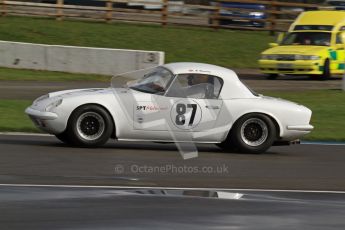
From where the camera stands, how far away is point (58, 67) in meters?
24.5

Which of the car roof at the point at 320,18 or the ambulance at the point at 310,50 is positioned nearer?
the ambulance at the point at 310,50

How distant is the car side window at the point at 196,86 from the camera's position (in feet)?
37.8

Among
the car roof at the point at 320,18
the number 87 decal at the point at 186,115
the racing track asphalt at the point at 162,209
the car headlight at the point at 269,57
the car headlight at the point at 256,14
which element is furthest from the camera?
the car headlight at the point at 256,14

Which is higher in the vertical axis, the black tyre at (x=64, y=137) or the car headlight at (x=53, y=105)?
the car headlight at (x=53, y=105)

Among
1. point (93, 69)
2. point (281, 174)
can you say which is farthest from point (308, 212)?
point (93, 69)

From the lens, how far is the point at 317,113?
17062 millimetres

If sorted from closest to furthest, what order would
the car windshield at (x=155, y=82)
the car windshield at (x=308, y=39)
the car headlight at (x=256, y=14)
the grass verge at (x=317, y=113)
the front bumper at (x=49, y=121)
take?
the front bumper at (x=49, y=121), the car windshield at (x=155, y=82), the grass verge at (x=317, y=113), the car windshield at (x=308, y=39), the car headlight at (x=256, y=14)

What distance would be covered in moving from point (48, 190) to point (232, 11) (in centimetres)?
2733

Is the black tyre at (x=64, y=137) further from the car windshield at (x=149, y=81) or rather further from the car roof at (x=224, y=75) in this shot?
the car roof at (x=224, y=75)

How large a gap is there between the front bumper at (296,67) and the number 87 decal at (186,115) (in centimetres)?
1336

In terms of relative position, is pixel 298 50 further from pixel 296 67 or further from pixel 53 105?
pixel 53 105

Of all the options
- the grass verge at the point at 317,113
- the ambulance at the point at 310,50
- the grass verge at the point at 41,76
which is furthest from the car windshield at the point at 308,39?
the grass verge at the point at 41,76

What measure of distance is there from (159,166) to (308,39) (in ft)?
52.6

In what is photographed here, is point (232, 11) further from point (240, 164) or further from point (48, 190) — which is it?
point (48, 190)
